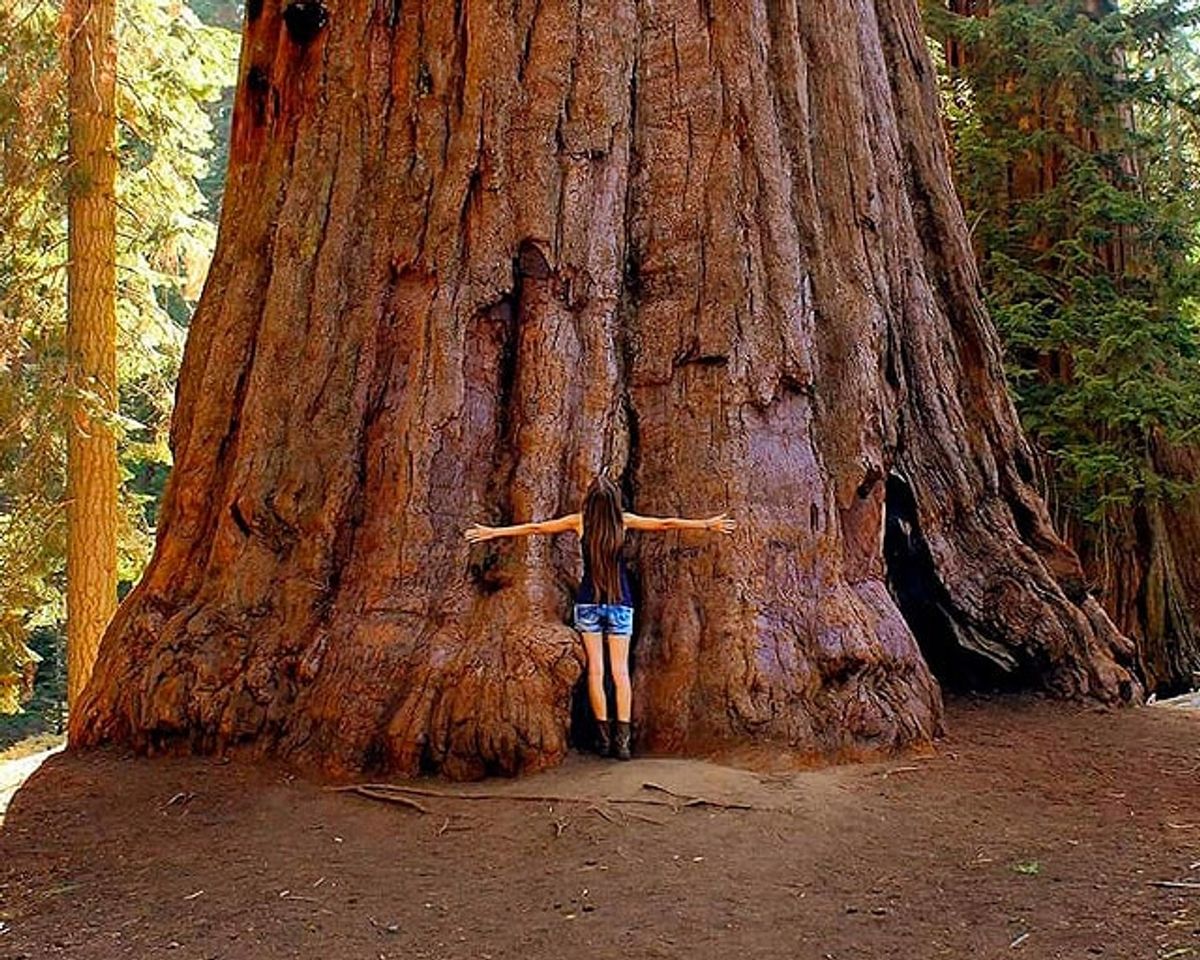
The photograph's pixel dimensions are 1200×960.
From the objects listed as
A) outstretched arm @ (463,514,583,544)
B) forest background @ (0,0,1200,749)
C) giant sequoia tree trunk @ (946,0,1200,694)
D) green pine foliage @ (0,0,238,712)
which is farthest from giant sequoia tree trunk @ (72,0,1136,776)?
green pine foliage @ (0,0,238,712)

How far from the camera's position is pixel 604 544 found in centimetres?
577

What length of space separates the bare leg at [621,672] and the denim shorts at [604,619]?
1.4 inches

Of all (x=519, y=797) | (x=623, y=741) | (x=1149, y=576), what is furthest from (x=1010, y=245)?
(x=519, y=797)

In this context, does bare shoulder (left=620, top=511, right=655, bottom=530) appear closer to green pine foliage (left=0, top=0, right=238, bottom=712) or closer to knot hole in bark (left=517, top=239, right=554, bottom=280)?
knot hole in bark (left=517, top=239, right=554, bottom=280)

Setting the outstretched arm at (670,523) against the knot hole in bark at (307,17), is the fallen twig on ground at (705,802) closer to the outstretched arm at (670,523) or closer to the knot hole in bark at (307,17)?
the outstretched arm at (670,523)

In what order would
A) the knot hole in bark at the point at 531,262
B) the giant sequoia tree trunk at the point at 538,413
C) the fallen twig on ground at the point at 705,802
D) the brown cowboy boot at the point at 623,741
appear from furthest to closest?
the knot hole in bark at the point at 531,262 < the giant sequoia tree trunk at the point at 538,413 < the brown cowboy boot at the point at 623,741 < the fallen twig on ground at the point at 705,802

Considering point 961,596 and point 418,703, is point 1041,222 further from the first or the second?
→ point 418,703

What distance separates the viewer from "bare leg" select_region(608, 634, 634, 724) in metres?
5.66

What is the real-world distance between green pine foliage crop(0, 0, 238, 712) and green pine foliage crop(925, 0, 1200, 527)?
26.6 feet

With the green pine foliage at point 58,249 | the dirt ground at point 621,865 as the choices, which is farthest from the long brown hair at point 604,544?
the green pine foliage at point 58,249

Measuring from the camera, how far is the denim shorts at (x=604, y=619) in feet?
18.8

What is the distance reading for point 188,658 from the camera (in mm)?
6137

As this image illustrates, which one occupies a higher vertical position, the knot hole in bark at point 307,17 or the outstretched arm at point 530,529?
the knot hole in bark at point 307,17

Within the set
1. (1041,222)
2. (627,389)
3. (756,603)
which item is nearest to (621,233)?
(627,389)
